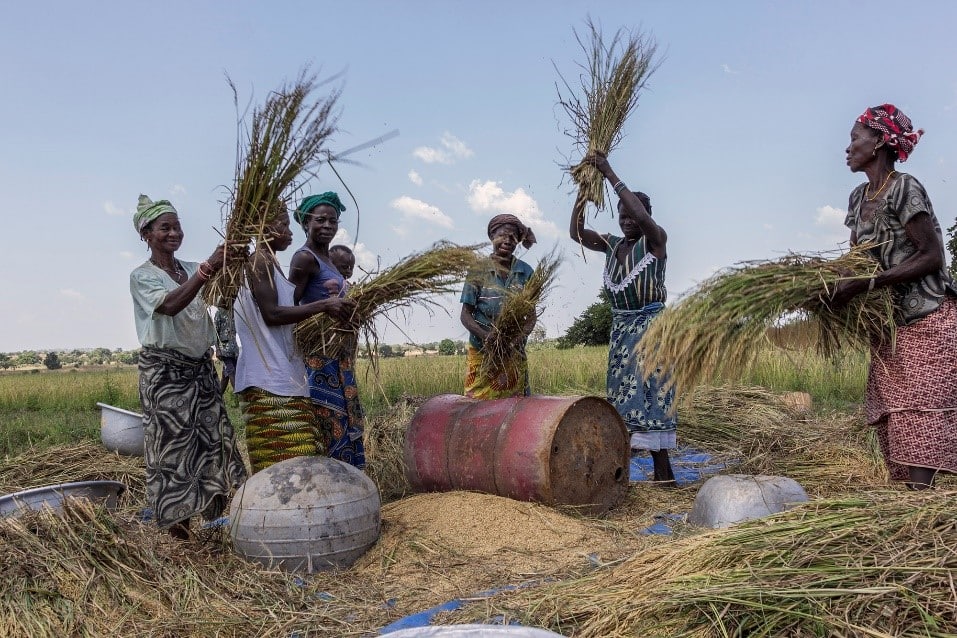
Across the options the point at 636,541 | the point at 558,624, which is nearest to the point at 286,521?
the point at 558,624

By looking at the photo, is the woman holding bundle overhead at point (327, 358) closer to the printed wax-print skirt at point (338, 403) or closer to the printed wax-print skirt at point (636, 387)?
the printed wax-print skirt at point (338, 403)

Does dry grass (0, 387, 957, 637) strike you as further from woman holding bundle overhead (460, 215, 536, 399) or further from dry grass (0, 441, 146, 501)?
dry grass (0, 441, 146, 501)

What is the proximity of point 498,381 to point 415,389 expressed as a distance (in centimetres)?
508

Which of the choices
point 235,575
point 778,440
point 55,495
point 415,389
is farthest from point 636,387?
point 415,389

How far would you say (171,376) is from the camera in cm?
356

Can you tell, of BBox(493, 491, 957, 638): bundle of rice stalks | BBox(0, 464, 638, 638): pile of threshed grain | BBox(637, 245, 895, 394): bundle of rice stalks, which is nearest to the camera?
BBox(493, 491, 957, 638): bundle of rice stalks

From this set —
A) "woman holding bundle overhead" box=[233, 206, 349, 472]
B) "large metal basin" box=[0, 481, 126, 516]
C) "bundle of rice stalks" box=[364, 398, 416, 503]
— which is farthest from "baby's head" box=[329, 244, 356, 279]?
"large metal basin" box=[0, 481, 126, 516]

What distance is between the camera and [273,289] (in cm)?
355

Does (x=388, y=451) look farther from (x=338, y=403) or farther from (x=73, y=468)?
(x=73, y=468)

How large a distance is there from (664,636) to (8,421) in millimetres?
9783

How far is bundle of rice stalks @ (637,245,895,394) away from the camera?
3.22 m

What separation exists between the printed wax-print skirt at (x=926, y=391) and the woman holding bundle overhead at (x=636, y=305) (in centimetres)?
129

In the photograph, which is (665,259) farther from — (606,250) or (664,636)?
(664,636)

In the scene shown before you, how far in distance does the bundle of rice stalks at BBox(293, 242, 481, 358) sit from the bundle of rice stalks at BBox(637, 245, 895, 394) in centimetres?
101
